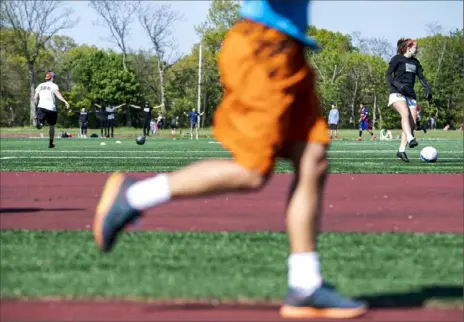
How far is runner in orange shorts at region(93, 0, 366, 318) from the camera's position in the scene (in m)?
4.12

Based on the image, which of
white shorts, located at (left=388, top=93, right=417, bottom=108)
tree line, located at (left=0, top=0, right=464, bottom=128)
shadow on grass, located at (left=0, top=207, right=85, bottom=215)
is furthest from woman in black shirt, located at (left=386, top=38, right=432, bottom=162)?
tree line, located at (left=0, top=0, right=464, bottom=128)

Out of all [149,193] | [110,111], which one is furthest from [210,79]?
[149,193]

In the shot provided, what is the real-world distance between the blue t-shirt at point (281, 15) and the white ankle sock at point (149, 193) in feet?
2.90

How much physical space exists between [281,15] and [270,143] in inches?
23.4

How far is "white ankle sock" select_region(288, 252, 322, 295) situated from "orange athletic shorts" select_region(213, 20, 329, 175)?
1.44 feet

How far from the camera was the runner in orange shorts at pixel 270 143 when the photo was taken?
4.12 m

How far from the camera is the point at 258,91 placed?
4.11 metres

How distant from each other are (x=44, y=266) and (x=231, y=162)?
1460 mm

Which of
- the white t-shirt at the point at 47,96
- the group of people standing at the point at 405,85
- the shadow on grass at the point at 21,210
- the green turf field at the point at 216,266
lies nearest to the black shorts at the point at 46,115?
the white t-shirt at the point at 47,96

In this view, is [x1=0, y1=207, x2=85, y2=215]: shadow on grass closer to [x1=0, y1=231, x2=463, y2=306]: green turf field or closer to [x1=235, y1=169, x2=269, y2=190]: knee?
[x1=0, y1=231, x2=463, y2=306]: green turf field

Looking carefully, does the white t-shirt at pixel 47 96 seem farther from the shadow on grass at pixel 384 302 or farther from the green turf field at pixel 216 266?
the shadow on grass at pixel 384 302

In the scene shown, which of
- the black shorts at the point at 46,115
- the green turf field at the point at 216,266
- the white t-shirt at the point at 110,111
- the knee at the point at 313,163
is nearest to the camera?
the knee at the point at 313,163

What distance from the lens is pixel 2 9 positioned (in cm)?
8900

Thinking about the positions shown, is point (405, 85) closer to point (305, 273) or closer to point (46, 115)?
point (46, 115)
